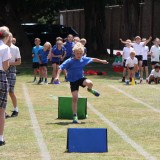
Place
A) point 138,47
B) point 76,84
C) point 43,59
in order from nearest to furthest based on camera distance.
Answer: point 76,84 < point 43,59 < point 138,47

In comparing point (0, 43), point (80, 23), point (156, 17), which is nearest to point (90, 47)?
point (156, 17)

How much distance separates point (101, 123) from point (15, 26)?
29.9 meters

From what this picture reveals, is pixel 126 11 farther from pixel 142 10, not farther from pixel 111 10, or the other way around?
pixel 111 10

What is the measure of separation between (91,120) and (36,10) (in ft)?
112

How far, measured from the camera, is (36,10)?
159 feet

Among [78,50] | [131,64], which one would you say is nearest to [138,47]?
[131,64]

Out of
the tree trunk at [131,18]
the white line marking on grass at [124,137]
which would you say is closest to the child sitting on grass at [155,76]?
A: the white line marking on grass at [124,137]

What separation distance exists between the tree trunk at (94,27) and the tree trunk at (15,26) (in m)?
4.08

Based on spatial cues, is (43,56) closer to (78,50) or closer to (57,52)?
(57,52)

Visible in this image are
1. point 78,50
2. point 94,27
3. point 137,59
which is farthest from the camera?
point 94,27

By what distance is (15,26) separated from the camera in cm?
4375

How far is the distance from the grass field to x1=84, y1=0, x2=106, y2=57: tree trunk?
19742mm

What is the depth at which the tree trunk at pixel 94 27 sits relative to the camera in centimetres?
4425

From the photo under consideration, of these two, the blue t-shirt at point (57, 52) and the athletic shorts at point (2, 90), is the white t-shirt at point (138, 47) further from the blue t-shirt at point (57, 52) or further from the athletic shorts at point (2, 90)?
the athletic shorts at point (2, 90)
